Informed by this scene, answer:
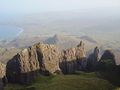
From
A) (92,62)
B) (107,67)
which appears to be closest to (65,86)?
(107,67)

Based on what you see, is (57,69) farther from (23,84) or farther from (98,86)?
(98,86)

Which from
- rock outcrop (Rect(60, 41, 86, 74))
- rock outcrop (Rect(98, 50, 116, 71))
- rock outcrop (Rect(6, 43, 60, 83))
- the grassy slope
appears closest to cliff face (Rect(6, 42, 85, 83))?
rock outcrop (Rect(6, 43, 60, 83))

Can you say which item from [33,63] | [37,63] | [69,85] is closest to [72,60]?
[37,63]

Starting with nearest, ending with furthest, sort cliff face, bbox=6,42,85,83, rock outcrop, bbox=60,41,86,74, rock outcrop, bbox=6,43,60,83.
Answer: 1. rock outcrop, bbox=6,43,60,83
2. cliff face, bbox=6,42,85,83
3. rock outcrop, bbox=60,41,86,74

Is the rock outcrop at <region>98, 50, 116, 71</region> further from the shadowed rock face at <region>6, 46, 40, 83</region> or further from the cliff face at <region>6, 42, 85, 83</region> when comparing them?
the shadowed rock face at <region>6, 46, 40, 83</region>

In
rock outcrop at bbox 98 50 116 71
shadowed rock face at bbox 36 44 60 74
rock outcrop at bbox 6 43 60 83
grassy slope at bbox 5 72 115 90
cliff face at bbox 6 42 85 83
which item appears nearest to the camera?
grassy slope at bbox 5 72 115 90

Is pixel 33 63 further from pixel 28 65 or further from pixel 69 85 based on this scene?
pixel 69 85

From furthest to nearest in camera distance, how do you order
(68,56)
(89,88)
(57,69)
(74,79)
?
(68,56)
(57,69)
(74,79)
(89,88)

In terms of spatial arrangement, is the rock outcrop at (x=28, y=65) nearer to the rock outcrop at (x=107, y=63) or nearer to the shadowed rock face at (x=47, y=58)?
the shadowed rock face at (x=47, y=58)
